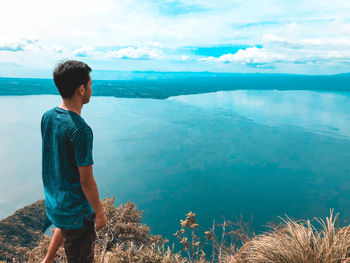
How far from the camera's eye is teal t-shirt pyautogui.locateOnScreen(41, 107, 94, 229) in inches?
64.0

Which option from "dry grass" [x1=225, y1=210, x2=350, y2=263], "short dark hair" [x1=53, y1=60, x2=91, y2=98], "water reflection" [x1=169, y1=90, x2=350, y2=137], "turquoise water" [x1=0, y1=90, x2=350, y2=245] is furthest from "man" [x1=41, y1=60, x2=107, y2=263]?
"water reflection" [x1=169, y1=90, x2=350, y2=137]

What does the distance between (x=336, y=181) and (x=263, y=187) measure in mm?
18591

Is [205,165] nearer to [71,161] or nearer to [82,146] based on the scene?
[71,161]

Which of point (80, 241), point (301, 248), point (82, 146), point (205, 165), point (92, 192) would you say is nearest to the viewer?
point (82, 146)

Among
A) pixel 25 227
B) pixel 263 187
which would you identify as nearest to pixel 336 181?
pixel 263 187

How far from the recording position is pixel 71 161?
1.73 m

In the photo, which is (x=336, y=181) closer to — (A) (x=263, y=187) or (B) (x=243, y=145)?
(A) (x=263, y=187)

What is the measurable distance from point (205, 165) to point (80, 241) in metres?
64.3

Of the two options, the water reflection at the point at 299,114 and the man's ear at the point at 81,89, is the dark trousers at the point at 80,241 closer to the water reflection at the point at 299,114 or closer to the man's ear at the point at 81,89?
the man's ear at the point at 81,89

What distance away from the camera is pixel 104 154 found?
69.9 meters

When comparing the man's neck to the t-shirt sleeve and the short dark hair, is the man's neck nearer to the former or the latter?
the short dark hair

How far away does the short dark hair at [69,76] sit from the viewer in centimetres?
169

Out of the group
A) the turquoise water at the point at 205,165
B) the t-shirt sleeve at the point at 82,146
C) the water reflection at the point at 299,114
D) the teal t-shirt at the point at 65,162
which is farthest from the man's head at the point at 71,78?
the water reflection at the point at 299,114

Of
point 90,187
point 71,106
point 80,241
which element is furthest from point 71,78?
point 80,241
